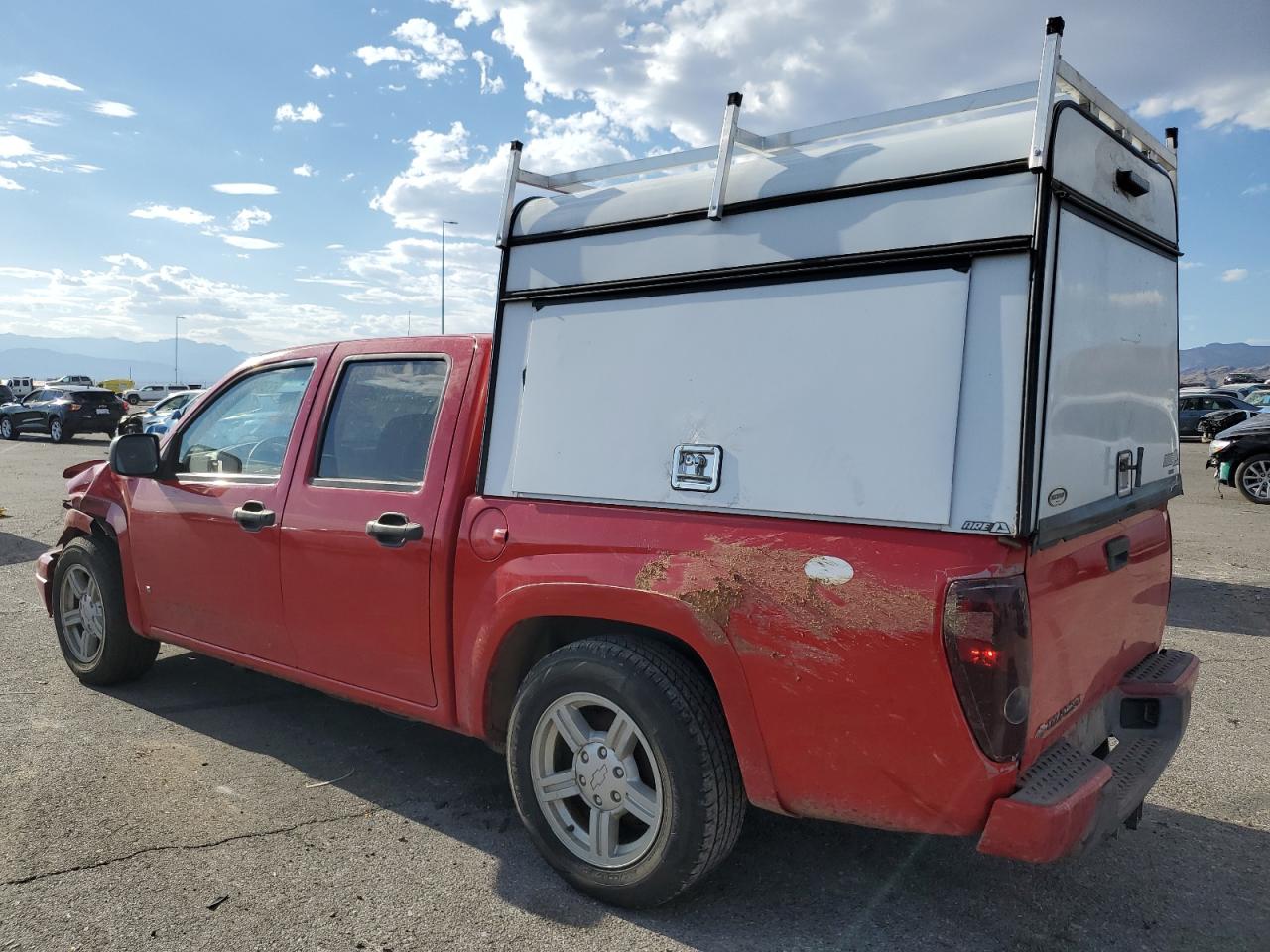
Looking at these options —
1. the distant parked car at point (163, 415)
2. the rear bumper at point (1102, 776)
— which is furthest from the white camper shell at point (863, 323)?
the distant parked car at point (163, 415)

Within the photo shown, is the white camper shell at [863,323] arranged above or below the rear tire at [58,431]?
above

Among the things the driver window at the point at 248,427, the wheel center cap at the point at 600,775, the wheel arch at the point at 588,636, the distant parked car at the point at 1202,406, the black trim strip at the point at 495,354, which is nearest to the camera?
the wheel arch at the point at 588,636

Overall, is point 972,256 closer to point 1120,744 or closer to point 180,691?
point 1120,744

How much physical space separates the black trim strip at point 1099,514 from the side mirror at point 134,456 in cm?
380

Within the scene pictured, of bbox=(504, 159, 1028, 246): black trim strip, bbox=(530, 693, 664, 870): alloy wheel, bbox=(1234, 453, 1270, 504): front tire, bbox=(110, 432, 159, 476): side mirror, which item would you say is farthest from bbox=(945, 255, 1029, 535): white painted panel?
bbox=(1234, 453, 1270, 504): front tire

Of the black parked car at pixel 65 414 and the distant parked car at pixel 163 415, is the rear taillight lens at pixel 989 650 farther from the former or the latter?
the black parked car at pixel 65 414

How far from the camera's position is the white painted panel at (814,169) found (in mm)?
2488

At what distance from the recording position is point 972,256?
245 centimetres

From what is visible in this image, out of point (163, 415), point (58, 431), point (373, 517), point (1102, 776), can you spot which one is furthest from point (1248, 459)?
point (58, 431)

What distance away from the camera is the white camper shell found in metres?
2.42

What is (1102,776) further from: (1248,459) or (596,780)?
(1248,459)

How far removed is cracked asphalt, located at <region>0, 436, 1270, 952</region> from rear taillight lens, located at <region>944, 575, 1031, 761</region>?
86 cm

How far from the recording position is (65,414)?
1062 inches

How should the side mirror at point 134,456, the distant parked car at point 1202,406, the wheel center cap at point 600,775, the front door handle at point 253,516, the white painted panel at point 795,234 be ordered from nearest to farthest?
the white painted panel at point 795,234
the wheel center cap at point 600,775
the front door handle at point 253,516
the side mirror at point 134,456
the distant parked car at point 1202,406
